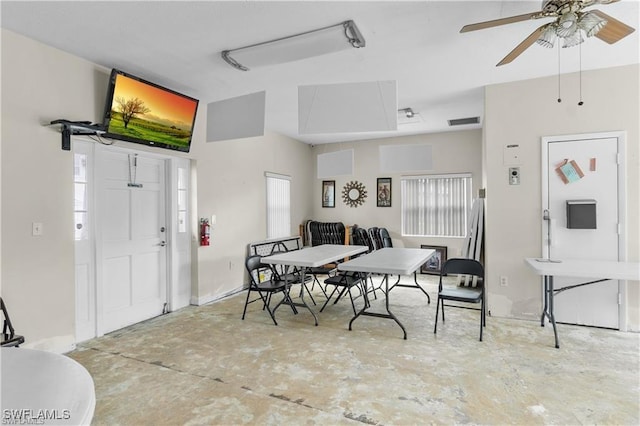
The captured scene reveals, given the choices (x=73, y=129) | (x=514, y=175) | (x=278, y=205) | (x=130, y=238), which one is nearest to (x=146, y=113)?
(x=73, y=129)

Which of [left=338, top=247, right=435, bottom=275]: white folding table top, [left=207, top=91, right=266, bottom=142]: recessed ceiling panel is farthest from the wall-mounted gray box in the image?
[left=207, top=91, right=266, bottom=142]: recessed ceiling panel

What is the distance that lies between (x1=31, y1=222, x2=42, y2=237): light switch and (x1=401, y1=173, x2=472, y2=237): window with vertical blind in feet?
20.6

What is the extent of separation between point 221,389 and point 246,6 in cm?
303

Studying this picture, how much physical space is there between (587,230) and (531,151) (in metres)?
1.13

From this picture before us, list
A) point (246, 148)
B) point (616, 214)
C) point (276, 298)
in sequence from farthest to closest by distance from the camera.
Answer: point (246, 148) < point (276, 298) < point (616, 214)

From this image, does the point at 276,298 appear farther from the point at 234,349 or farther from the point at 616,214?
the point at 616,214

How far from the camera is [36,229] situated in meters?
3.27

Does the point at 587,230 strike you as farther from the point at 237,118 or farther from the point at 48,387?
the point at 48,387

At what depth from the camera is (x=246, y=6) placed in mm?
2730

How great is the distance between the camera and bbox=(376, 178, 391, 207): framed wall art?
7.82 metres

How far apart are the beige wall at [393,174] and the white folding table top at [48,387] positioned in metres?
7.07

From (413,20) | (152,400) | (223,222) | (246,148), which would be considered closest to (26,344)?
(152,400)

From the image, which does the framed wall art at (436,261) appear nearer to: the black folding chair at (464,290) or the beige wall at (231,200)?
the black folding chair at (464,290)

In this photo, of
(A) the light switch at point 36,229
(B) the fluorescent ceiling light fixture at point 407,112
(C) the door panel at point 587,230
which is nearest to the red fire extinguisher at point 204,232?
(A) the light switch at point 36,229
